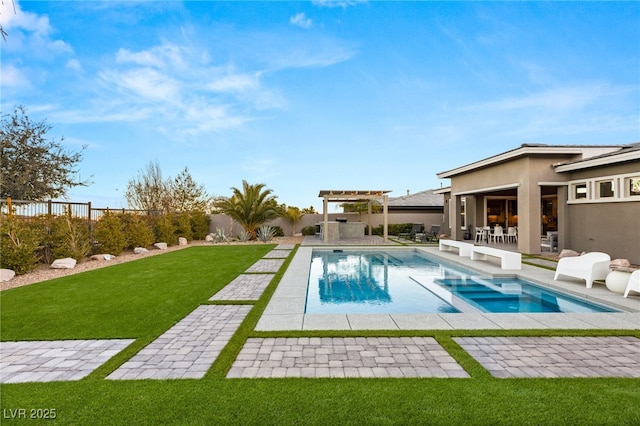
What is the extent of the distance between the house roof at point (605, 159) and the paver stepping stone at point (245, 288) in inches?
457

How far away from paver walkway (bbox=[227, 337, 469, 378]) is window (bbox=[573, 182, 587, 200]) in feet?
39.1

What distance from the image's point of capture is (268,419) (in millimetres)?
2703

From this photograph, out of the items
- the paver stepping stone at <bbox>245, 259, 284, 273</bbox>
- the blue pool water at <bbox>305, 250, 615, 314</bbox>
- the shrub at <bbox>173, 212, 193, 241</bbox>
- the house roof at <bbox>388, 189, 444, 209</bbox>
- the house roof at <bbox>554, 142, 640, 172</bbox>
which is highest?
the house roof at <bbox>554, 142, 640, 172</bbox>

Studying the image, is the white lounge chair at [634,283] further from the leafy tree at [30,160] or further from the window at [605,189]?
the leafy tree at [30,160]

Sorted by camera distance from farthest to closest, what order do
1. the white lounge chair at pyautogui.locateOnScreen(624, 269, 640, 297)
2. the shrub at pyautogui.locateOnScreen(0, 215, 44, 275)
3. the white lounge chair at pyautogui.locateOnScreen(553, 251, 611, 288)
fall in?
the shrub at pyautogui.locateOnScreen(0, 215, 44, 275)
the white lounge chair at pyautogui.locateOnScreen(553, 251, 611, 288)
the white lounge chair at pyautogui.locateOnScreen(624, 269, 640, 297)

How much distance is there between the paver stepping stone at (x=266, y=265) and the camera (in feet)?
34.0

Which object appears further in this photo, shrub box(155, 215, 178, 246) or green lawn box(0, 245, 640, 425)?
shrub box(155, 215, 178, 246)

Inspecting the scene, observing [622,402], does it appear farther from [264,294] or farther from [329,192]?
[329,192]

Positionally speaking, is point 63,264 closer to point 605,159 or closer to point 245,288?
point 245,288

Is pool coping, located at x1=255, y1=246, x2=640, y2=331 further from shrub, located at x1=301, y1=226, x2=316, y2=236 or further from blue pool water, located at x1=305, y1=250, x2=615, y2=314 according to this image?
shrub, located at x1=301, y1=226, x2=316, y2=236

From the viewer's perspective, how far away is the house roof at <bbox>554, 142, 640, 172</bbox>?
33.8 feet

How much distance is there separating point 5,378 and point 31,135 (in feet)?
67.7

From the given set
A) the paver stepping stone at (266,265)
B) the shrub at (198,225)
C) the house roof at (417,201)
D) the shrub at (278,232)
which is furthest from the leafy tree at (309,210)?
the paver stepping stone at (266,265)

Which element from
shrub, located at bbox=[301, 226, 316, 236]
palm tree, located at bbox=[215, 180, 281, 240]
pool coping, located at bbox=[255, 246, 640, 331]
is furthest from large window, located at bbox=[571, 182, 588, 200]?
shrub, located at bbox=[301, 226, 316, 236]
